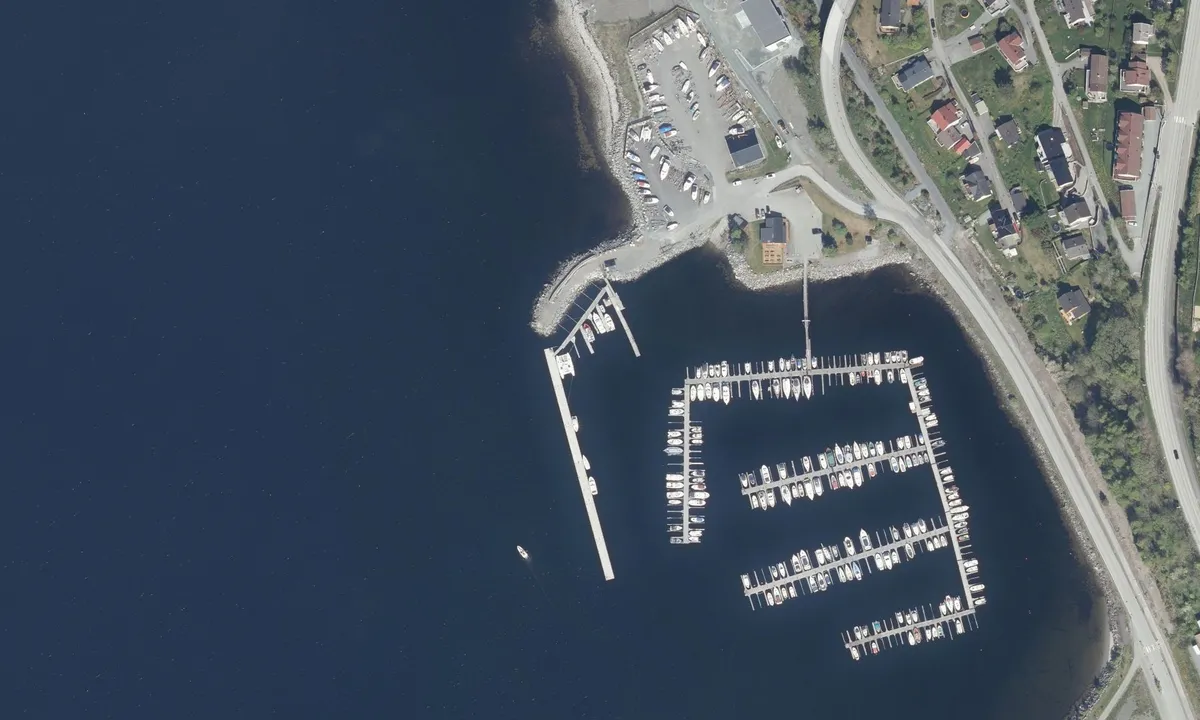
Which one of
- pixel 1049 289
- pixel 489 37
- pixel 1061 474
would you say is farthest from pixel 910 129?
pixel 489 37

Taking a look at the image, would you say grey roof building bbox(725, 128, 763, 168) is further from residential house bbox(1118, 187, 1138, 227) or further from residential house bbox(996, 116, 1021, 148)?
residential house bbox(1118, 187, 1138, 227)

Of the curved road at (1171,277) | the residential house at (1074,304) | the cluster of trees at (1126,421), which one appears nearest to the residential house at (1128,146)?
the curved road at (1171,277)

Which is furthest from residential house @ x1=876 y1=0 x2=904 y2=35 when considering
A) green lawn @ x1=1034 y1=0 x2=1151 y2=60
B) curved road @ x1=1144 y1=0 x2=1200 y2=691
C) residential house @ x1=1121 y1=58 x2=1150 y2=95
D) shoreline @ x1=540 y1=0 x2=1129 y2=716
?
curved road @ x1=1144 y1=0 x2=1200 y2=691

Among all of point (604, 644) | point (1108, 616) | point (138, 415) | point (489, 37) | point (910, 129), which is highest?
point (489, 37)

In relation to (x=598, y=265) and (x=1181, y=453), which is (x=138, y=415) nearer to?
(x=598, y=265)

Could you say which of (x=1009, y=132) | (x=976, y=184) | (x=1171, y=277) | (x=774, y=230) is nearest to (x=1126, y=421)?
(x=1171, y=277)

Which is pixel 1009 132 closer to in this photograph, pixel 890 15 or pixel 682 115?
pixel 890 15
